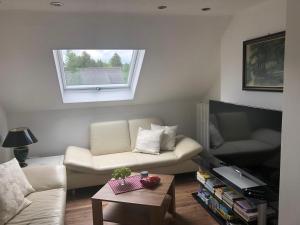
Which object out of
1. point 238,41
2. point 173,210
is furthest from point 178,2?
point 173,210

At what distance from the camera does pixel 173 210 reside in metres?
2.74

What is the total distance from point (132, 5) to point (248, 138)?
65.9 inches

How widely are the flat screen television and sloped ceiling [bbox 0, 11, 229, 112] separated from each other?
2.70 ft

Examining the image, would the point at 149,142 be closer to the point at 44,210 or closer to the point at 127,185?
the point at 127,185

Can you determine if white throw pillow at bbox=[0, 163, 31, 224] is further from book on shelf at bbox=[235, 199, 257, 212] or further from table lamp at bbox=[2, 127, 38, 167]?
book on shelf at bbox=[235, 199, 257, 212]

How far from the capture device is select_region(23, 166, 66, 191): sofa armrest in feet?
8.41

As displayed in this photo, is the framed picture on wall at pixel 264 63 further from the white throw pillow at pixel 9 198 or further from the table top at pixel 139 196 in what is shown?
the white throw pillow at pixel 9 198

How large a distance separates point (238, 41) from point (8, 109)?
126 inches

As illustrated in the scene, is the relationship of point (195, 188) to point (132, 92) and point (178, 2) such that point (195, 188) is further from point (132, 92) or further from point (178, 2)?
point (178, 2)

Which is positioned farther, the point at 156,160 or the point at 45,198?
the point at 156,160

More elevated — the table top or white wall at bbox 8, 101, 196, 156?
white wall at bbox 8, 101, 196, 156

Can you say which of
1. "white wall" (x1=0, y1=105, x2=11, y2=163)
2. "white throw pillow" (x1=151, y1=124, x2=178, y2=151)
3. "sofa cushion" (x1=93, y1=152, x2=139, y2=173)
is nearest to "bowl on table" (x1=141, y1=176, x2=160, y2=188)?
"sofa cushion" (x1=93, y1=152, x2=139, y2=173)

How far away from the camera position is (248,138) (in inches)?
96.2

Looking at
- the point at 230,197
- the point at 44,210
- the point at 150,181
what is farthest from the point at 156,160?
the point at 44,210
